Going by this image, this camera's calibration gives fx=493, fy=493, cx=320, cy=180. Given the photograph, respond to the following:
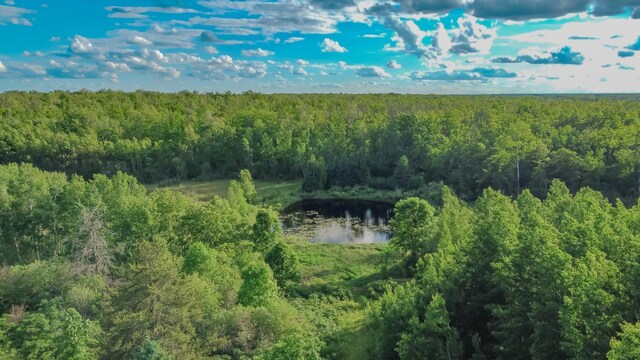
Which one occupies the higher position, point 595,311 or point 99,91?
point 99,91

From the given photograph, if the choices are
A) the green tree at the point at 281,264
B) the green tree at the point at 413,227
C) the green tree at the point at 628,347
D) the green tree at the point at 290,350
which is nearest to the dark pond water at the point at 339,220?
the green tree at the point at 413,227

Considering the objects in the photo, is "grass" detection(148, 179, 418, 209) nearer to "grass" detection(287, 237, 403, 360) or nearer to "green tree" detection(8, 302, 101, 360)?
"grass" detection(287, 237, 403, 360)

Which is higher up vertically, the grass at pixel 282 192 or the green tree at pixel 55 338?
the green tree at pixel 55 338

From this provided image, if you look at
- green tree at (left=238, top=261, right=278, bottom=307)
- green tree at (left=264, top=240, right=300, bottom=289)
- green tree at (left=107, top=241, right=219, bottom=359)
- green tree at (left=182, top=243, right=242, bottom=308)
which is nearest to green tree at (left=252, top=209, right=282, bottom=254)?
green tree at (left=264, top=240, right=300, bottom=289)

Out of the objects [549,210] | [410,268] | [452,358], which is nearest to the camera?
[452,358]

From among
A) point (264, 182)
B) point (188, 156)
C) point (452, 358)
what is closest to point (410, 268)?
point (452, 358)

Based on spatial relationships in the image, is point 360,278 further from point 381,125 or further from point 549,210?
point 381,125

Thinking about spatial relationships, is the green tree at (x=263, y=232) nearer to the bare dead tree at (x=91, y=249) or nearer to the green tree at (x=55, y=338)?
the bare dead tree at (x=91, y=249)
